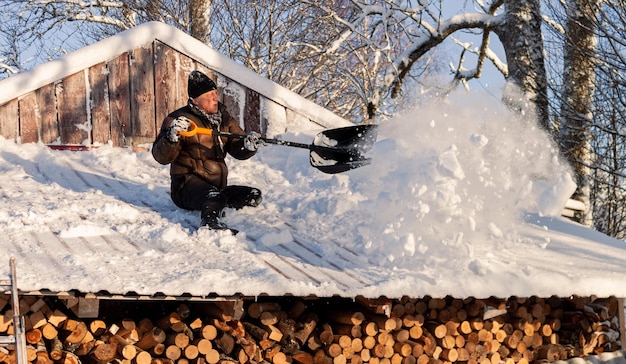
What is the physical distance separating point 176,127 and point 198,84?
1.94 feet

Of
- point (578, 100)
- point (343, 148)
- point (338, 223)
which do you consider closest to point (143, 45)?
point (343, 148)

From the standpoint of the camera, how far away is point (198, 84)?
608cm

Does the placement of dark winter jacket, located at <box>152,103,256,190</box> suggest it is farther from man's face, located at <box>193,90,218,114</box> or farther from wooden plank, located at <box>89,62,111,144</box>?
wooden plank, located at <box>89,62,111,144</box>

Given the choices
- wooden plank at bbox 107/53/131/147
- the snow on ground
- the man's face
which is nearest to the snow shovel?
the snow on ground

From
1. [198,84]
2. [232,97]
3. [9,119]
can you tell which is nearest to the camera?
[198,84]

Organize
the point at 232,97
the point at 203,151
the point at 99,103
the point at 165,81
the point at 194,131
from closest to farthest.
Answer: the point at 194,131 < the point at 203,151 < the point at 99,103 < the point at 165,81 < the point at 232,97

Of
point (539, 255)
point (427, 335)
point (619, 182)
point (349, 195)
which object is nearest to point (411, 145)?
point (349, 195)

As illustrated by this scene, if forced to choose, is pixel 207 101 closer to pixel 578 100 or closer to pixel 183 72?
pixel 183 72

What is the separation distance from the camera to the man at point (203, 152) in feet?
19.0

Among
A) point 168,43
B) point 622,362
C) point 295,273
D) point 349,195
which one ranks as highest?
point 168,43

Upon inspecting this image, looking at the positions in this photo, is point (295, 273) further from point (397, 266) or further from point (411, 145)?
point (411, 145)

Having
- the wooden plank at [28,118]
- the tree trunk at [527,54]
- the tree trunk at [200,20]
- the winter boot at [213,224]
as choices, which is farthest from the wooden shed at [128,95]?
the tree trunk at [200,20]

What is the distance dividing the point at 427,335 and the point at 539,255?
1172 millimetres

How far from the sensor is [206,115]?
613 cm
